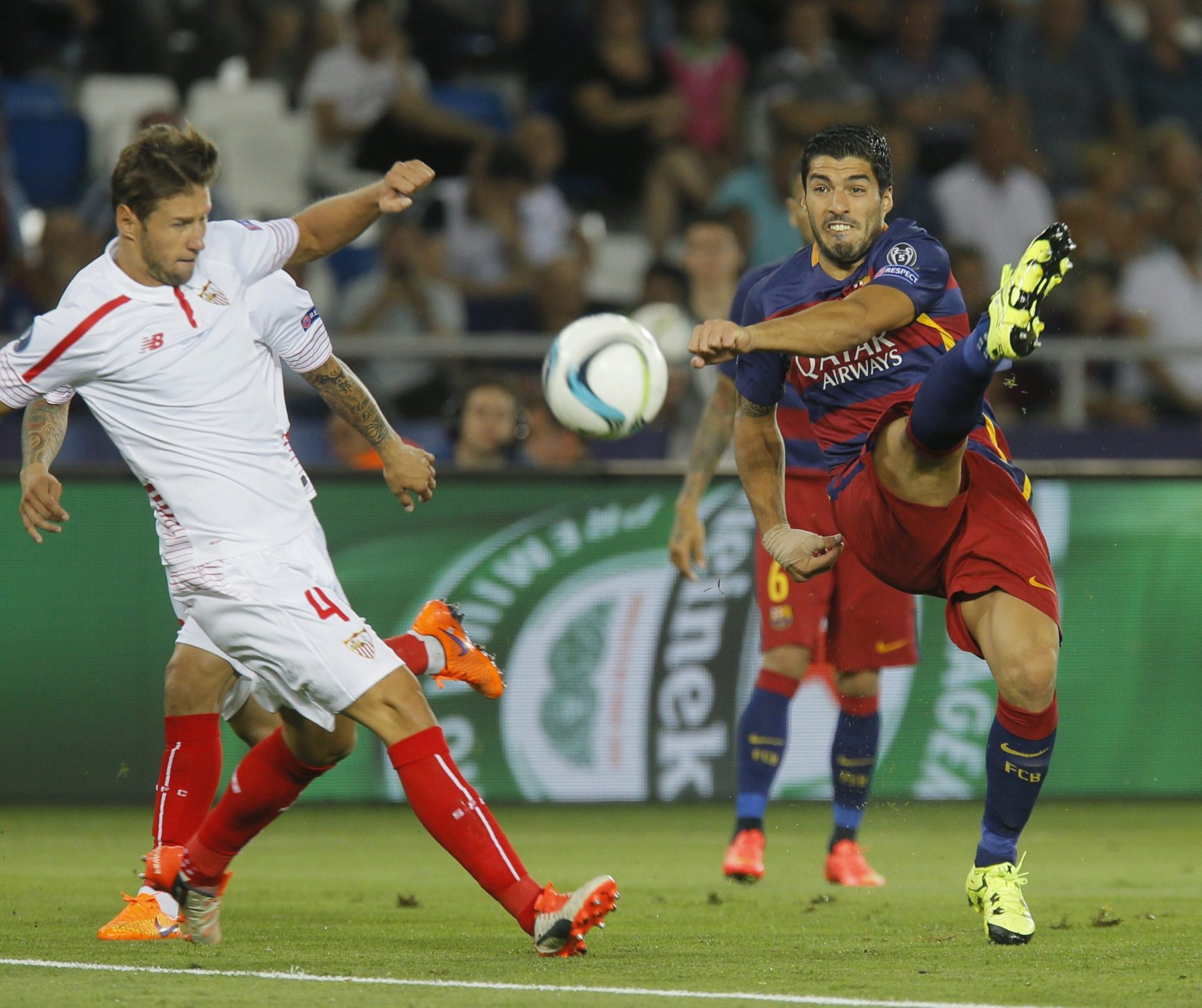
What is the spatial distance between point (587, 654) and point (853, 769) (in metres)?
1.95

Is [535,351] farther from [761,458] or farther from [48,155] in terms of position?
[48,155]

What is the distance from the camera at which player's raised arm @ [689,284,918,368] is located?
15.3 ft

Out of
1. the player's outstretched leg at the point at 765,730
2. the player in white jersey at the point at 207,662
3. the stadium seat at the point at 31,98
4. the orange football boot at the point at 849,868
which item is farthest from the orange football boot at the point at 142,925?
the stadium seat at the point at 31,98

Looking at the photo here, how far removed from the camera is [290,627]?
15.8 ft

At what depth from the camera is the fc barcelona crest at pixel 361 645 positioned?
481 cm

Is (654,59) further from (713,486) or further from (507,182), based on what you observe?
(713,486)

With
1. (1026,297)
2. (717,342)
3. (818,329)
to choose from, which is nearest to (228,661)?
(717,342)

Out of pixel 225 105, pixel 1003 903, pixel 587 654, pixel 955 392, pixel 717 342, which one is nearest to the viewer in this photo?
pixel 717 342

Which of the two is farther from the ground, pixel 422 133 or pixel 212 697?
pixel 422 133

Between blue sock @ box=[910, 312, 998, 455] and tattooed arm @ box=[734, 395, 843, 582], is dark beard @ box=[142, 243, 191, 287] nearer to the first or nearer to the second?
tattooed arm @ box=[734, 395, 843, 582]

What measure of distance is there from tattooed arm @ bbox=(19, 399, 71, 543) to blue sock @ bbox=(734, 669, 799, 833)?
2733 mm

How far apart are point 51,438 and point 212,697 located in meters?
0.94

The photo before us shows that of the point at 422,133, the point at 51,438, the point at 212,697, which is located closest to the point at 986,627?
the point at 212,697

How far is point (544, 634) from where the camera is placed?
27.6 ft
